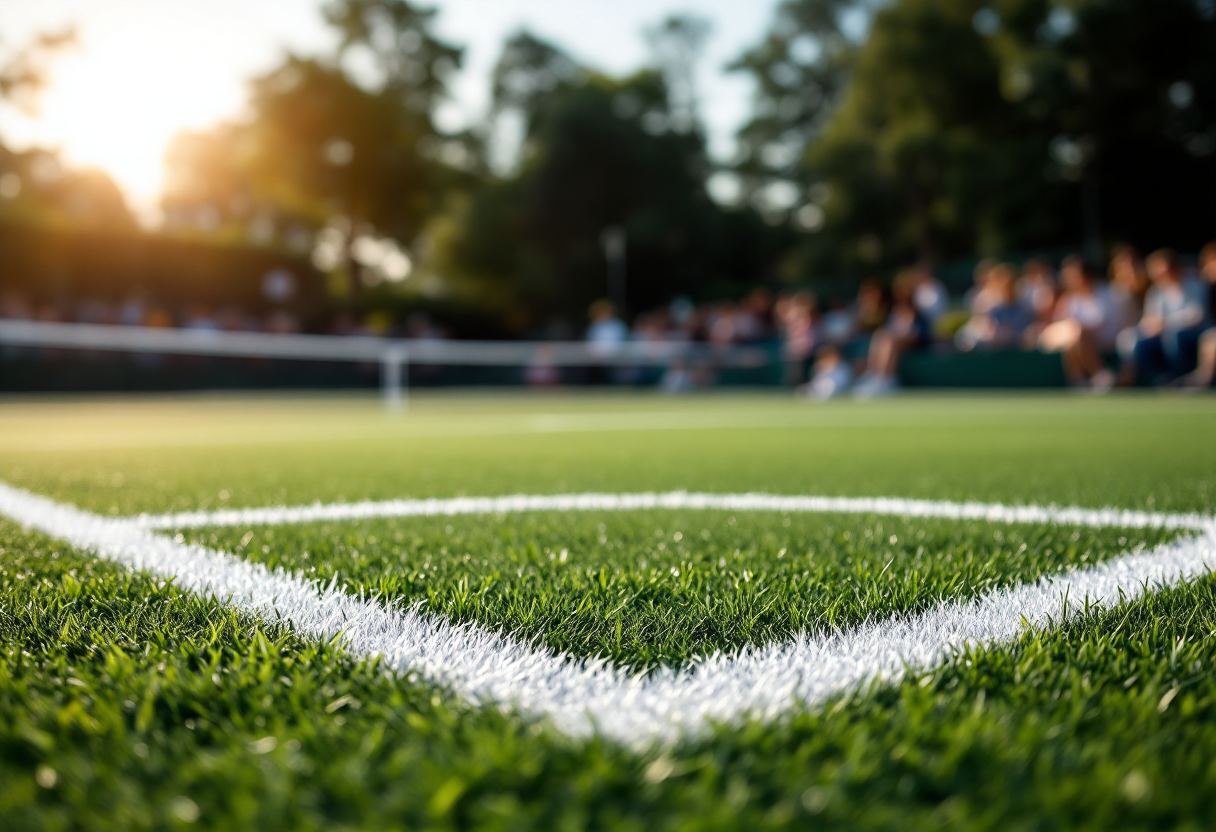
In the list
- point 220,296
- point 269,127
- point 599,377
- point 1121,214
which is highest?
point 269,127

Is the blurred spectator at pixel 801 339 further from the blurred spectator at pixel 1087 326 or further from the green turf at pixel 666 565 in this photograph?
the green turf at pixel 666 565

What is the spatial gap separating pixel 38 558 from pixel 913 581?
1691mm

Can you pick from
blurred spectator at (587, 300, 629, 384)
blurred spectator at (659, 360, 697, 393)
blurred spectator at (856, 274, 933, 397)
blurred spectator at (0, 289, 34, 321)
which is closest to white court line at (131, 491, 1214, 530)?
blurred spectator at (856, 274, 933, 397)

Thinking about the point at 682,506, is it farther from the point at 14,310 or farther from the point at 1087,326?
the point at 14,310

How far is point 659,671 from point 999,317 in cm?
1277

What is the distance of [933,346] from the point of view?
1390cm

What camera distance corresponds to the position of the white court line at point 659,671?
955 mm

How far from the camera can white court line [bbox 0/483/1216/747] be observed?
0.96m

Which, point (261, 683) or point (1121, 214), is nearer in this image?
point (261, 683)

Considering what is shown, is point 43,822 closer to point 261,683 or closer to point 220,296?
point 261,683

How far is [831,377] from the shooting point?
1320cm

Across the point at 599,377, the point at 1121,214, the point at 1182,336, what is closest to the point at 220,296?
the point at 599,377

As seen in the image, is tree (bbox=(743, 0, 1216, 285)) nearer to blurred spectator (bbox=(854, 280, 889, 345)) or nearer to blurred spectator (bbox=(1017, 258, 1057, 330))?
blurred spectator (bbox=(854, 280, 889, 345))

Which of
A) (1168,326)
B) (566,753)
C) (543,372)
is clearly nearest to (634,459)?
(566,753)
